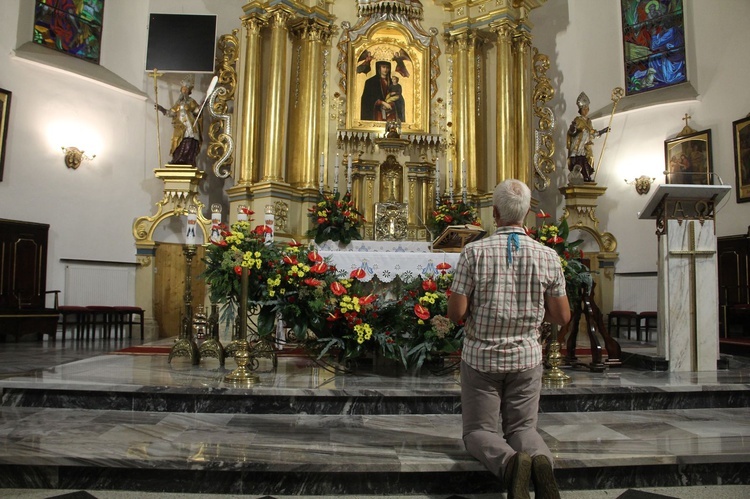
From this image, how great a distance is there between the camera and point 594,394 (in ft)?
14.1

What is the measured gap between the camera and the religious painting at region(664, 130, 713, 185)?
10141 mm

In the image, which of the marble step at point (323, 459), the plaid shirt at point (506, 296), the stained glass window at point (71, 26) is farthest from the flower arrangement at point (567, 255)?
the stained glass window at point (71, 26)

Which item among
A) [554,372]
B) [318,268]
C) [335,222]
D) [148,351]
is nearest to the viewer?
[554,372]

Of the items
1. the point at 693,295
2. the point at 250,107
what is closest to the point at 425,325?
the point at 693,295

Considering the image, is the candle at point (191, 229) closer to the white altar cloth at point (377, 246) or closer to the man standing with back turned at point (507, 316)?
the man standing with back turned at point (507, 316)

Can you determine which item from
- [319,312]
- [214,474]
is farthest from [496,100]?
[214,474]

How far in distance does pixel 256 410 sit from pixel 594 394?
2.54 m

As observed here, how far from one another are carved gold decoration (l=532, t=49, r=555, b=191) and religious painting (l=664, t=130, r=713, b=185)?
2116 mm

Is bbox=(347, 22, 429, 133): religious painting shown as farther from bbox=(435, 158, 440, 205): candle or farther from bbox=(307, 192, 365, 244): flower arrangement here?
bbox=(307, 192, 365, 244): flower arrangement

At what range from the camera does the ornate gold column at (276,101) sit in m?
9.45

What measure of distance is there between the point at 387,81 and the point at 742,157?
20.5 ft

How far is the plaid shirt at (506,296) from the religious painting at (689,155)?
8.55 meters

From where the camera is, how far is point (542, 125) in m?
11.2

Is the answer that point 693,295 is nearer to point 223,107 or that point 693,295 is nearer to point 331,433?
point 331,433
